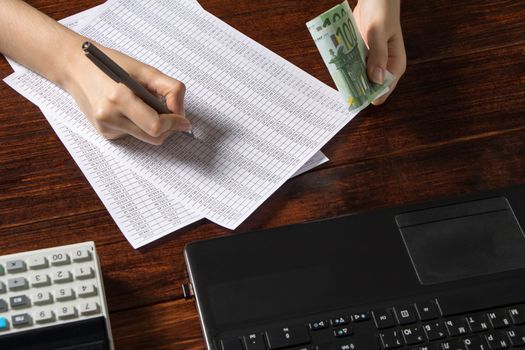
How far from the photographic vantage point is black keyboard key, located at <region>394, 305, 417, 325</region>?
2.25ft

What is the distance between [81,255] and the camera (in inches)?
27.1

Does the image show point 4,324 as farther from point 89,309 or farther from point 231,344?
point 231,344

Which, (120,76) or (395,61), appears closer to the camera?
(120,76)

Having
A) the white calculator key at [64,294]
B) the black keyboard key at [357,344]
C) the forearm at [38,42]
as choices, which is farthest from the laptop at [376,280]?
the forearm at [38,42]

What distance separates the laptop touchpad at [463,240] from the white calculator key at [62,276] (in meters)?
0.32

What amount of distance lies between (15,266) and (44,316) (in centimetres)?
5

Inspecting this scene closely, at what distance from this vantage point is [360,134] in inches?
33.0

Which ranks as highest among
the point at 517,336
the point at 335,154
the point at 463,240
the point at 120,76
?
the point at 120,76

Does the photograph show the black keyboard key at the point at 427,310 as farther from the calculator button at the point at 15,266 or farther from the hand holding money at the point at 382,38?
the calculator button at the point at 15,266

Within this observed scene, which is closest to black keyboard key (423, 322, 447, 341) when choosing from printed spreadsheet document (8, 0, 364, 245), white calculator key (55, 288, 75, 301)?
printed spreadsheet document (8, 0, 364, 245)

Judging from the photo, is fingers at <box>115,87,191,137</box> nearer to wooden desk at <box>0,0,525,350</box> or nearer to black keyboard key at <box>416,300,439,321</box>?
wooden desk at <box>0,0,525,350</box>

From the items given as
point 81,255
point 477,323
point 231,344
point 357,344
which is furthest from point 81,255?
point 477,323

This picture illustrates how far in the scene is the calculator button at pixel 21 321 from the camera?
0.66 meters

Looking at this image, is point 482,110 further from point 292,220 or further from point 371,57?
point 292,220
